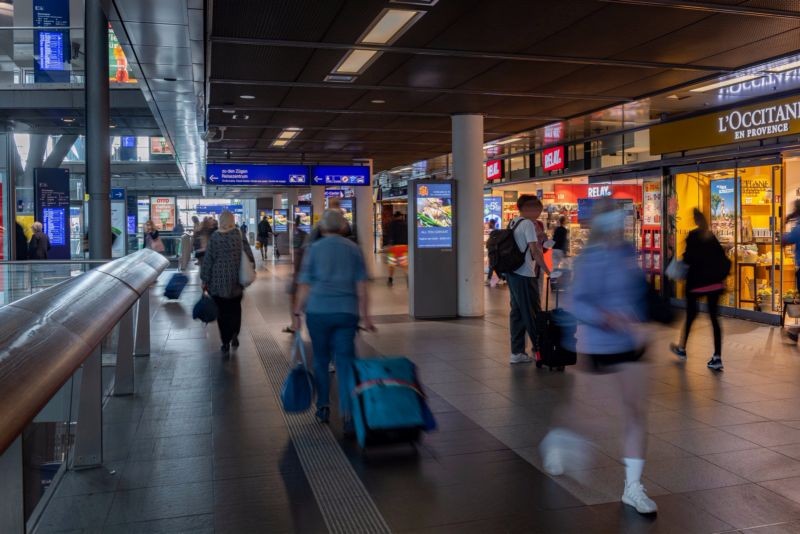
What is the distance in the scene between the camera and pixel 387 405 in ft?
16.5

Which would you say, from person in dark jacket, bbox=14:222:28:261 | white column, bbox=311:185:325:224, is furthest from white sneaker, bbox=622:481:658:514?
white column, bbox=311:185:325:224

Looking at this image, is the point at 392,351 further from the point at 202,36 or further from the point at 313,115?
the point at 313,115

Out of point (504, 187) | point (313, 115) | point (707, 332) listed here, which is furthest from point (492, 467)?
point (504, 187)

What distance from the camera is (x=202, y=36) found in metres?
8.27

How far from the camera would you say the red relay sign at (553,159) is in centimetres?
1642

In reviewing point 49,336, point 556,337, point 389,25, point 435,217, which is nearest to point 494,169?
point 435,217

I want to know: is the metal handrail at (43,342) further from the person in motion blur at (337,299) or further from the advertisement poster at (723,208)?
the advertisement poster at (723,208)

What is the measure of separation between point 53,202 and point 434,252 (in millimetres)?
10484

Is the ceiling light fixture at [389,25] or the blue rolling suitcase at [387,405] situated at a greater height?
the ceiling light fixture at [389,25]

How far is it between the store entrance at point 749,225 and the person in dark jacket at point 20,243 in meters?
12.7

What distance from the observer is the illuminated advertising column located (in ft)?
40.9

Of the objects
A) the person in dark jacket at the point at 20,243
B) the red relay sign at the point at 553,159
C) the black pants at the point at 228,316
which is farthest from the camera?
the red relay sign at the point at 553,159

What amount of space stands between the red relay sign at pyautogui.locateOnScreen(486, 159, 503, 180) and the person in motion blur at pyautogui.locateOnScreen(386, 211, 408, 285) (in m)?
3.12

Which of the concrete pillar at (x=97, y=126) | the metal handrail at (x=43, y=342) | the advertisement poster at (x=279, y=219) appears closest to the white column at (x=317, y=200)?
the concrete pillar at (x=97, y=126)
